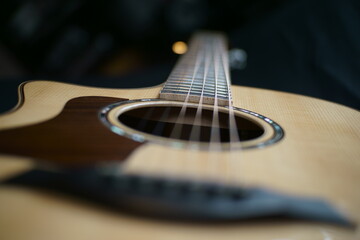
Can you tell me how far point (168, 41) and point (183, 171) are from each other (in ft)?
5.01

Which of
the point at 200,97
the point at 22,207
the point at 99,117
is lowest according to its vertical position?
the point at 22,207

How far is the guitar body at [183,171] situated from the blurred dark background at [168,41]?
1.83 feet

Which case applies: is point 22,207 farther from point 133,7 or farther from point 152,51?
point 152,51

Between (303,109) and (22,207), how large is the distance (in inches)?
19.1

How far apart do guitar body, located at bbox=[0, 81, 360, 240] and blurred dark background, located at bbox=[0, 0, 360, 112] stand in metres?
0.56

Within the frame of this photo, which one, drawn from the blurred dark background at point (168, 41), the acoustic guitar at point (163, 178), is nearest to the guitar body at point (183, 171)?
the acoustic guitar at point (163, 178)

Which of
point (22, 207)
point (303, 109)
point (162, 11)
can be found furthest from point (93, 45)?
point (22, 207)

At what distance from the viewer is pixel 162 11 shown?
1706 mm

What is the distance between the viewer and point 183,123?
1.89ft

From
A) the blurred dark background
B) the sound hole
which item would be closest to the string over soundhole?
the sound hole

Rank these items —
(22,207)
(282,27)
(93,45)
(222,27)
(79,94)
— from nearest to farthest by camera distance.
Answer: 1. (22,207)
2. (79,94)
3. (282,27)
4. (93,45)
5. (222,27)

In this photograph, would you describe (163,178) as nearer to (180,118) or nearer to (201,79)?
(180,118)

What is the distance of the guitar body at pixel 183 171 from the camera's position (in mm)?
246

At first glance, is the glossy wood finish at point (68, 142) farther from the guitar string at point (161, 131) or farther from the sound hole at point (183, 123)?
the sound hole at point (183, 123)
